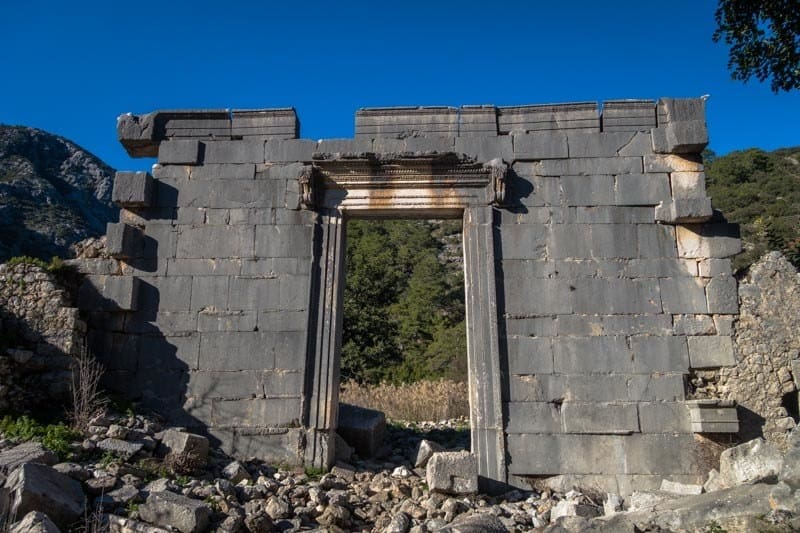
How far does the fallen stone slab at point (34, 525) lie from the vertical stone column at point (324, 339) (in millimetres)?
2976

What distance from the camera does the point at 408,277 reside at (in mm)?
27047

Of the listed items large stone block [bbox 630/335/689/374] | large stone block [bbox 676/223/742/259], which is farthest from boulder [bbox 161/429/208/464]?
large stone block [bbox 676/223/742/259]

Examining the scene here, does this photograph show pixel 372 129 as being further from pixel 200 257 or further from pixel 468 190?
pixel 200 257

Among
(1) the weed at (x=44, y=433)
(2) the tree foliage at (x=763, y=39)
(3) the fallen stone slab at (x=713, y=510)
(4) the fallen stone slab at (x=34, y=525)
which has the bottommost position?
(4) the fallen stone slab at (x=34, y=525)

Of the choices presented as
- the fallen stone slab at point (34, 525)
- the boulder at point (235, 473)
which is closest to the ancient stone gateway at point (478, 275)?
the boulder at point (235, 473)

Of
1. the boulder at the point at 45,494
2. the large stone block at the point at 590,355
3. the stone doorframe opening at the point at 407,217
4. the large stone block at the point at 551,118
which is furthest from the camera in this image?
the large stone block at the point at 551,118

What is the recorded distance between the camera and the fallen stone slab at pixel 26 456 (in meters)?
4.55

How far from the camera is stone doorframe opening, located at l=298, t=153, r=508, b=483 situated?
6.50 m

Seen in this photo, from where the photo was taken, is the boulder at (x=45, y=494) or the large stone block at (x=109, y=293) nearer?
the boulder at (x=45, y=494)

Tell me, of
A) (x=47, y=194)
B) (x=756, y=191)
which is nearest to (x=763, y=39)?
(x=756, y=191)

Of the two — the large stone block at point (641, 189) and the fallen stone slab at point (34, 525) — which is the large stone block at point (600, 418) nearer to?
the large stone block at point (641, 189)

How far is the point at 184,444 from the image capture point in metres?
5.79

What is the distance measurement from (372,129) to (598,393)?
421 centimetres

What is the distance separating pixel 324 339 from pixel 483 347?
1.84m
